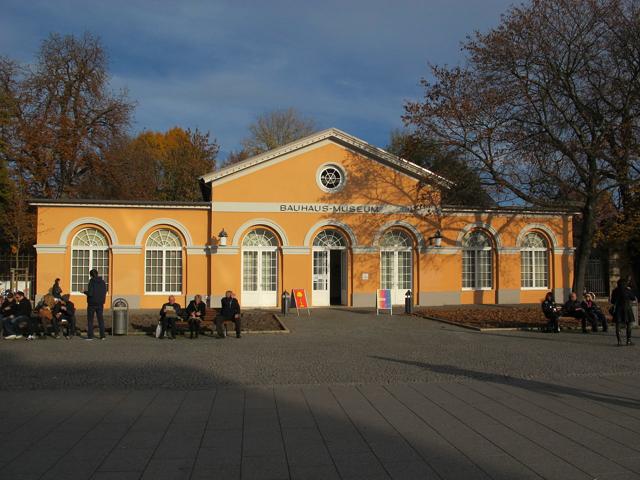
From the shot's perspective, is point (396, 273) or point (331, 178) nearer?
point (331, 178)

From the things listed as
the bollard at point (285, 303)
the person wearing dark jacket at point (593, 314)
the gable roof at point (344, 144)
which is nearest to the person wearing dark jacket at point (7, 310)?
the bollard at point (285, 303)

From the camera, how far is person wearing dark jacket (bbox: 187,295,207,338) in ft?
50.3

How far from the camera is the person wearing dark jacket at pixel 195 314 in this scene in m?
15.3

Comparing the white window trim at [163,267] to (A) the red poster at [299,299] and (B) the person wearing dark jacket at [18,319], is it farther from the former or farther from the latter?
(B) the person wearing dark jacket at [18,319]

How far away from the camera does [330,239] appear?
24938mm

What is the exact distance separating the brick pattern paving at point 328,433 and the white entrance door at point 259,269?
1517 cm

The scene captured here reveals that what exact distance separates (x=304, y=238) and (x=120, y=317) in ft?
33.1

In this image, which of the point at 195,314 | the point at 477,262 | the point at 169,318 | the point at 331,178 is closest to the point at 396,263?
the point at 477,262

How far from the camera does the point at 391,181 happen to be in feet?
82.8

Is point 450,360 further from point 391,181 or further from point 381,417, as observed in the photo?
point 391,181

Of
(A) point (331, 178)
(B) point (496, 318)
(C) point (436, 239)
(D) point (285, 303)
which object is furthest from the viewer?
(C) point (436, 239)

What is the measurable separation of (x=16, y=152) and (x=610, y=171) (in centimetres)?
2947

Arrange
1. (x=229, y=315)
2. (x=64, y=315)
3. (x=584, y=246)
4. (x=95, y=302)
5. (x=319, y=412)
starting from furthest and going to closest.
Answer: (x=584, y=246), (x=229, y=315), (x=64, y=315), (x=95, y=302), (x=319, y=412)

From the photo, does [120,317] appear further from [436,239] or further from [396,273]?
[436,239]
